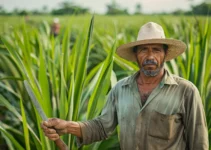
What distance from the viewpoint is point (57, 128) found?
120 cm

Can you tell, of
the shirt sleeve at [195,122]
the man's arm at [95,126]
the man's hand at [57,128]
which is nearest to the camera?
the man's hand at [57,128]

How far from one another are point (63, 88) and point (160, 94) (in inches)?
21.4

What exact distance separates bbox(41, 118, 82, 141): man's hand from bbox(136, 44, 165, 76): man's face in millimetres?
337

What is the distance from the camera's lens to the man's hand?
1.09 meters

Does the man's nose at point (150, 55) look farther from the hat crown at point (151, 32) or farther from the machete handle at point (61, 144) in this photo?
the machete handle at point (61, 144)

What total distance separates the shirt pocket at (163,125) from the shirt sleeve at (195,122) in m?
0.04

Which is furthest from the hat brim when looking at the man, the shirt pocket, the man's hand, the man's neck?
the man's hand

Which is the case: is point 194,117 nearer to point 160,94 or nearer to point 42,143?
point 160,94

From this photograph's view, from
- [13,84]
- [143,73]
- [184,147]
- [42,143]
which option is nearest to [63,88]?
[42,143]

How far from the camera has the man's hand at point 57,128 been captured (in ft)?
3.59

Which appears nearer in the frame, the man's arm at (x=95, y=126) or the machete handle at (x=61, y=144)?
the machete handle at (x=61, y=144)

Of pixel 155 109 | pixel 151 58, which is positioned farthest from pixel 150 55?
pixel 155 109

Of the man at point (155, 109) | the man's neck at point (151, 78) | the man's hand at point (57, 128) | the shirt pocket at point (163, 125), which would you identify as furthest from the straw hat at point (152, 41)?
the man's hand at point (57, 128)

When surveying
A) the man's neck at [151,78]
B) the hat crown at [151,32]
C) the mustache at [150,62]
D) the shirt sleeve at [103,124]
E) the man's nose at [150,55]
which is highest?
the hat crown at [151,32]
